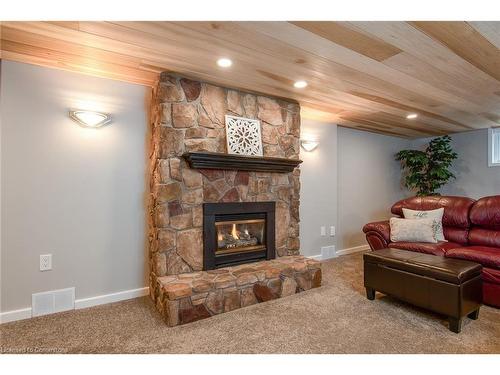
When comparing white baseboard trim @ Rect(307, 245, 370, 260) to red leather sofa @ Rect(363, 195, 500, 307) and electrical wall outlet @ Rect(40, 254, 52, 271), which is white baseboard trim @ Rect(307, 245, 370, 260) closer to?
red leather sofa @ Rect(363, 195, 500, 307)

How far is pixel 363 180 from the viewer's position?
470cm

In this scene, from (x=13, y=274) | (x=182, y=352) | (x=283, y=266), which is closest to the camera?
(x=182, y=352)

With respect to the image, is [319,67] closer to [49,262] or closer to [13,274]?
[49,262]

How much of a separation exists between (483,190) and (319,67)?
4.36m

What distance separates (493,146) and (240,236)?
4.77 meters

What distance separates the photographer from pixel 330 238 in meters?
4.14

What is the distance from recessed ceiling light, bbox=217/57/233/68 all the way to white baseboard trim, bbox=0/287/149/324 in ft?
7.48

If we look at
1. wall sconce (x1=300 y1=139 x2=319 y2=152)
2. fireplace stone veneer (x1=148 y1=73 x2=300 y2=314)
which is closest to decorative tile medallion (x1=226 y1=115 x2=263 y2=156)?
fireplace stone veneer (x1=148 y1=73 x2=300 y2=314)

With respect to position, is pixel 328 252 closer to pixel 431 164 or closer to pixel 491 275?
pixel 491 275

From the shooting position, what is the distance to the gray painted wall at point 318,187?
3.86 m

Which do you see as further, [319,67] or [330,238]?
[330,238]

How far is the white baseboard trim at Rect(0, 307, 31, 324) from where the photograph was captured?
2100mm
